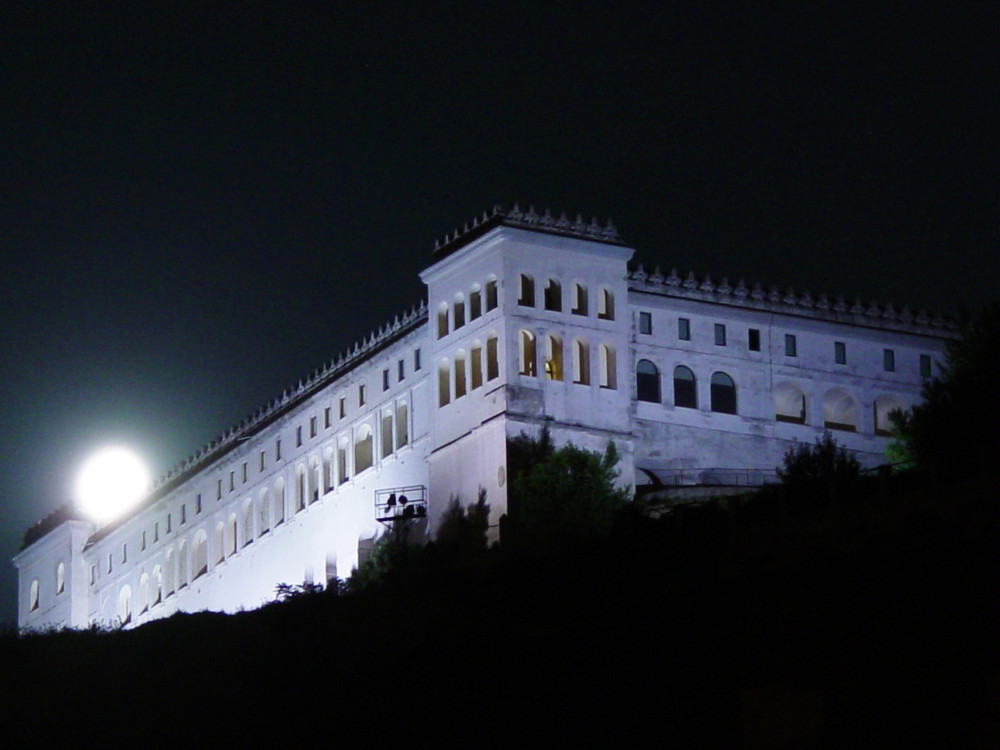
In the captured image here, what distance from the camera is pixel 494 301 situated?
244 feet

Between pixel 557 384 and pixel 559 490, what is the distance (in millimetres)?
6076

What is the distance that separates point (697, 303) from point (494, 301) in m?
7.59

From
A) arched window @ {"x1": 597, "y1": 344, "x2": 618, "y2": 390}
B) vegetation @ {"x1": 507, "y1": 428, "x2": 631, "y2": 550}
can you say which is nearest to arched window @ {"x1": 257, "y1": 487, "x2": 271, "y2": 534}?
arched window @ {"x1": 597, "y1": 344, "x2": 618, "y2": 390}

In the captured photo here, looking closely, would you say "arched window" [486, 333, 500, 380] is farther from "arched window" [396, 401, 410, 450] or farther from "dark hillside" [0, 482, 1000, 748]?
"dark hillside" [0, 482, 1000, 748]

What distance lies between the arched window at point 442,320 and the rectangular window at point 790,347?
37.0 feet

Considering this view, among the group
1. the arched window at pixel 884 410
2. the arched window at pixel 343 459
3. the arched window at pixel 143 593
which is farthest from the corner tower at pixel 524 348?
the arched window at pixel 143 593

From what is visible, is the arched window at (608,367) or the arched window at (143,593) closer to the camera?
the arched window at (608,367)

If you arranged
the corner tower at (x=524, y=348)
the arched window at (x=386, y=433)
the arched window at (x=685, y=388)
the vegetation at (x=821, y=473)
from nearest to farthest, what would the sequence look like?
1. the vegetation at (x=821, y=473)
2. the corner tower at (x=524, y=348)
3. the arched window at (x=685, y=388)
4. the arched window at (x=386, y=433)

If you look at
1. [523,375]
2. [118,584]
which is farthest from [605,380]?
[118,584]

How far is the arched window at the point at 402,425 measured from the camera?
79.0 metres

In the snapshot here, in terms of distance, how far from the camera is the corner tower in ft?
239

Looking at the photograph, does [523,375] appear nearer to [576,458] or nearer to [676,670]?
[576,458]

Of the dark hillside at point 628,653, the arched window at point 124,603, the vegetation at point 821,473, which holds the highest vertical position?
the arched window at point 124,603

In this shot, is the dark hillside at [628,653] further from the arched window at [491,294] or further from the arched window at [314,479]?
the arched window at [314,479]
